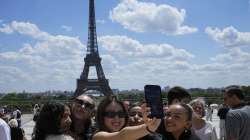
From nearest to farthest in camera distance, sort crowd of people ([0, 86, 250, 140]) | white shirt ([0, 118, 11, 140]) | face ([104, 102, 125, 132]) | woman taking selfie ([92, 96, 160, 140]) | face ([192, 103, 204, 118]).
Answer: crowd of people ([0, 86, 250, 140])
woman taking selfie ([92, 96, 160, 140])
face ([104, 102, 125, 132])
white shirt ([0, 118, 11, 140])
face ([192, 103, 204, 118])

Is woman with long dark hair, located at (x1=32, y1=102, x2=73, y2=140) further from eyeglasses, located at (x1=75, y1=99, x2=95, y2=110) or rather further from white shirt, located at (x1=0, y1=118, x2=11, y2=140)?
white shirt, located at (x1=0, y1=118, x2=11, y2=140)

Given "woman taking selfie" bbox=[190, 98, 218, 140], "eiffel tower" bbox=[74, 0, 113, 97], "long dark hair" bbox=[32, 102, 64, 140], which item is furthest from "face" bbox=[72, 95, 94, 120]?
"eiffel tower" bbox=[74, 0, 113, 97]

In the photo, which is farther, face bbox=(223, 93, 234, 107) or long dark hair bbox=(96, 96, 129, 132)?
face bbox=(223, 93, 234, 107)

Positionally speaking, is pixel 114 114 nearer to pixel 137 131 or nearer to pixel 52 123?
pixel 52 123

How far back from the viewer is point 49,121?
154 inches

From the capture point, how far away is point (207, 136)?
18.8 ft

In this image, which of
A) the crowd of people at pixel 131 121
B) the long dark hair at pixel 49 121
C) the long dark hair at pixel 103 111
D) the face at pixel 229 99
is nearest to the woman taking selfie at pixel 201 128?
the crowd of people at pixel 131 121

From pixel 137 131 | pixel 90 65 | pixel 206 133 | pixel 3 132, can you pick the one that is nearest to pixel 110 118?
pixel 137 131

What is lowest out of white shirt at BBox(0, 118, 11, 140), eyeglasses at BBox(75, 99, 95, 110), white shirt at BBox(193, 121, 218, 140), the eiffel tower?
white shirt at BBox(193, 121, 218, 140)

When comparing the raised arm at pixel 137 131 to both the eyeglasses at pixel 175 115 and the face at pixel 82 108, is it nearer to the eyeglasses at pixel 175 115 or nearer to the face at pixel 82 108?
the eyeglasses at pixel 175 115

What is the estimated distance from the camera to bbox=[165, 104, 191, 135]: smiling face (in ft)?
12.6

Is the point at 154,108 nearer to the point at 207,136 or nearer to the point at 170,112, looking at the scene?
the point at 170,112

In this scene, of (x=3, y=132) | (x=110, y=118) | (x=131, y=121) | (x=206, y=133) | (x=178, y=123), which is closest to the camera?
(x=110, y=118)

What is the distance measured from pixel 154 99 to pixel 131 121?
5.96 ft
